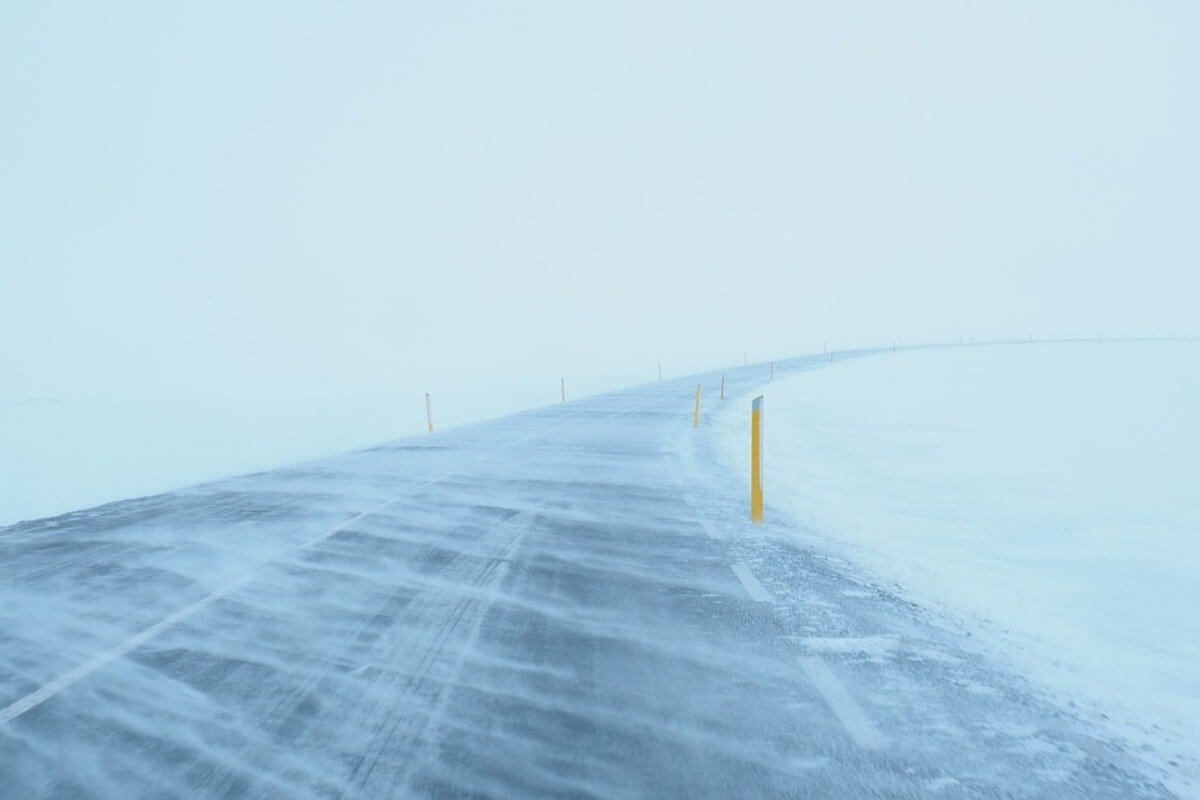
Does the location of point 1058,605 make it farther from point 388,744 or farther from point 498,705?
point 388,744

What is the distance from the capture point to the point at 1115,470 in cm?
1522

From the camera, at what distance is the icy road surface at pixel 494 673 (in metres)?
3.34

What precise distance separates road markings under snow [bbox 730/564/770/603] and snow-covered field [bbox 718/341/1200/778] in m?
1.25

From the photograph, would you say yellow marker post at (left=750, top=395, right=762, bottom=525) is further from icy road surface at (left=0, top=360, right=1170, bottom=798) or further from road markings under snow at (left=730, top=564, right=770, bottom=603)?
road markings under snow at (left=730, top=564, right=770, bottom=603)

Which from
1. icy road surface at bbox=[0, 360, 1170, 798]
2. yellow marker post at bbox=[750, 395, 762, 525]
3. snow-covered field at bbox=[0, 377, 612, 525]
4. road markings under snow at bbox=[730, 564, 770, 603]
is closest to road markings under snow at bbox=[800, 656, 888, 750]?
icy road surface at bbox=[0, 360, 1170, 798]

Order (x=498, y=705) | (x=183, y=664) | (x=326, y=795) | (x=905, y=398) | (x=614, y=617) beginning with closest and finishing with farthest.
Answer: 1. (x=326, y=795)
2. (x=498, y=705)
3. (x=183, y=664)
4. (x=614, y=617)
5. (x=905, y=398)

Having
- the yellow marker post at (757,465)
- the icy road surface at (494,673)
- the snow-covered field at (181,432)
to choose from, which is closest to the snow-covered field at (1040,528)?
the icy road surface at (494,673)

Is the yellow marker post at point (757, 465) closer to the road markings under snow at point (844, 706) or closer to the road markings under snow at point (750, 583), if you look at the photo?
the road markings under snow at point (750, 583)

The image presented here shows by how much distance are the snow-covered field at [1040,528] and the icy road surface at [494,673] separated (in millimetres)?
555

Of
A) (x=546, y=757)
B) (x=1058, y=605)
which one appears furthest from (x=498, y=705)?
(x=1058, y=605)

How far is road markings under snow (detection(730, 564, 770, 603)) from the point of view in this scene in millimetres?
5812

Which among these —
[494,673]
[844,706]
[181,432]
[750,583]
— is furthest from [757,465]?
[181,432]

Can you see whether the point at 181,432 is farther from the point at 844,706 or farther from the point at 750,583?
the point at 844,706

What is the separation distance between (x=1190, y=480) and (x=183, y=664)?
17271 millimetres
